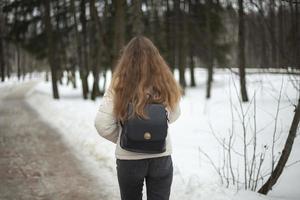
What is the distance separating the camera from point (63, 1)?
75.5 feet

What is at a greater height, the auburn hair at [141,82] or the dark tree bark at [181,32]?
the dark tree bark at [181,32]

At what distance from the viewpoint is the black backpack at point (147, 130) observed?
296cm

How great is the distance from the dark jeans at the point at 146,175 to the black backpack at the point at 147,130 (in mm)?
157

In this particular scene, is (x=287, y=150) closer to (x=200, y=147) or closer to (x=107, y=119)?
(x=107, y=119)

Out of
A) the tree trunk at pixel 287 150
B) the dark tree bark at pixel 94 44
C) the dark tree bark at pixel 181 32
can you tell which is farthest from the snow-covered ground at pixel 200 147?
the dark tree bark at pixel 181 32

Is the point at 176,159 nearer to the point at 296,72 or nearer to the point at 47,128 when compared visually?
the point at 296,72

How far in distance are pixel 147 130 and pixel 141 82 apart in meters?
0.37

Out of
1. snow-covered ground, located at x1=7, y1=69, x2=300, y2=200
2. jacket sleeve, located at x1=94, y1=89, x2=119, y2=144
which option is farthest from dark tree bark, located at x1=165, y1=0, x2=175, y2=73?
jacket sleeve, located at x1=94, y1=89, x2=119, y2=144

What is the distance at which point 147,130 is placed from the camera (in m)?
2.97

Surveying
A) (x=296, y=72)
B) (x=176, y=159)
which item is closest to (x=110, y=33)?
(x=176, y=159)

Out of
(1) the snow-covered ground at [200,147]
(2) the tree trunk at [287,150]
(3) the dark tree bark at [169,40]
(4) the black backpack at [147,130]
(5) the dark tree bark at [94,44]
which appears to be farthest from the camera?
(3) the dark tree bark at [169,40]

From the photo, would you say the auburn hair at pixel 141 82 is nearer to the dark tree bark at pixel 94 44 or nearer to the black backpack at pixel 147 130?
the black backpack at pixel 147 130

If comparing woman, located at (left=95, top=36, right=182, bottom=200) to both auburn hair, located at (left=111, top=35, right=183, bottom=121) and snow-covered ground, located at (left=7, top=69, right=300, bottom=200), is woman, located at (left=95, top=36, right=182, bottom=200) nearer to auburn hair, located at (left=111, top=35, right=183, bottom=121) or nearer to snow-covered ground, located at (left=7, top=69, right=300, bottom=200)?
auburn hair, located at (left=111, top=35, right=183, bottom=121)

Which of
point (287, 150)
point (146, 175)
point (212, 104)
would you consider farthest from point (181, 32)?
point (146, 175)
